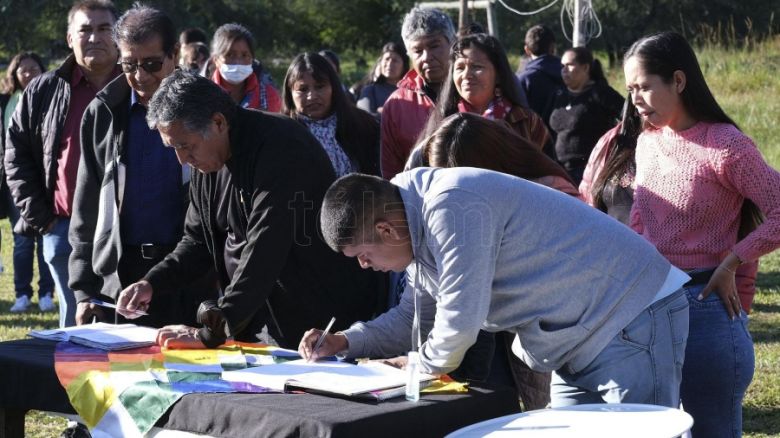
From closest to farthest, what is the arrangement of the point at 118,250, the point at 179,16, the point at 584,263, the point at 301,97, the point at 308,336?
the point at 584,263, the point at 308,336, the point at 118,250, the point at 301,97, the point at 179,16

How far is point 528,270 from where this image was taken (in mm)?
2439

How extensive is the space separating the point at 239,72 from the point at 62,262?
5.46 feet

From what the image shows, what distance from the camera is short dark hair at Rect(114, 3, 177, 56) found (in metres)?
3.88

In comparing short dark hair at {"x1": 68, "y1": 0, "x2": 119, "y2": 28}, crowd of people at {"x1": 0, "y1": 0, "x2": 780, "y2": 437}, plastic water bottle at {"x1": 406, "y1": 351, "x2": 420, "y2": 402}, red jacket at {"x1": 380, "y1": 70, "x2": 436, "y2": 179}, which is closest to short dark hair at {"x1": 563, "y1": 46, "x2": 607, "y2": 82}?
crowd of people at {"x1": 0, "y1": 0, "x2": 780, "y2": 437}

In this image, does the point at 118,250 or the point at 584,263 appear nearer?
the point at 584,263

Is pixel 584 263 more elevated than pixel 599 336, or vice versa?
pixel 584 263

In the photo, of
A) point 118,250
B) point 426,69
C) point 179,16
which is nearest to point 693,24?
point 179,16

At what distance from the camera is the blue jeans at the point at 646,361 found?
254cm

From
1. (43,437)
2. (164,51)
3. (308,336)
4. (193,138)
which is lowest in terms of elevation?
(43,437)

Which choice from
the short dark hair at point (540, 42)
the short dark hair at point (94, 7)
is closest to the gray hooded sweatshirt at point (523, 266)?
the short dark hair at point (94, 7)

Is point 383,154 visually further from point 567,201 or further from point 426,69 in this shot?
point 567,201

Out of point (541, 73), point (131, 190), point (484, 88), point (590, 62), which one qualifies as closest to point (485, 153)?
point (484, 88)

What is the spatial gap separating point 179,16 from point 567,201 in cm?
2010

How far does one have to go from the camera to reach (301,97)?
4859 mm
